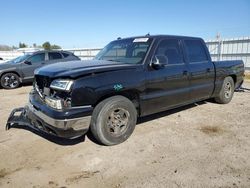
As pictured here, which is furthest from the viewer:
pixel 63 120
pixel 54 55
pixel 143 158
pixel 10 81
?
pixel 54 55

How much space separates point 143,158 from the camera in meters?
3.60

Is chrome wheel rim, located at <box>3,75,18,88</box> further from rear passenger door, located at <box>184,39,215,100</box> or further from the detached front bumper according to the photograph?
rear passenger door, located at <box>184,39,215,100</box>

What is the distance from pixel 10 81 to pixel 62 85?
26.4ft

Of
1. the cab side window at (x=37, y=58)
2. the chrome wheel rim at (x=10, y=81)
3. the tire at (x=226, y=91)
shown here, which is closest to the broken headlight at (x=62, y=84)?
the tire at (x=226, y=91)

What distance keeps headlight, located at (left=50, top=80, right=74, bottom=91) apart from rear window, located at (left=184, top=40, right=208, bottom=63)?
299 centimetres

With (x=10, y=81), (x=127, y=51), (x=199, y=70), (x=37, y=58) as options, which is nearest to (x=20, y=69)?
(x=10, y=81)

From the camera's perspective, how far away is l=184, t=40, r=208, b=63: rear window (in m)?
5.38

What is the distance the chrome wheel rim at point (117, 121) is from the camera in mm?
3955

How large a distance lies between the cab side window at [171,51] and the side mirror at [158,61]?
199mm

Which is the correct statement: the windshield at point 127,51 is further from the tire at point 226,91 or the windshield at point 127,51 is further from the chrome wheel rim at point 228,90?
the chrome wheel rim at point 228,90

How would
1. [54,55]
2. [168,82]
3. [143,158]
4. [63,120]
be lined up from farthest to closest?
[54,55], [168,82], [143,158], [63,120]

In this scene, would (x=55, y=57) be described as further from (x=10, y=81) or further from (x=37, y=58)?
(x=10, y=81)

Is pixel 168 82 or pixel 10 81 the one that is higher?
pixel 168 82

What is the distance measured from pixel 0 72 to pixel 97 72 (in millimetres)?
8053
